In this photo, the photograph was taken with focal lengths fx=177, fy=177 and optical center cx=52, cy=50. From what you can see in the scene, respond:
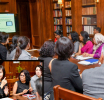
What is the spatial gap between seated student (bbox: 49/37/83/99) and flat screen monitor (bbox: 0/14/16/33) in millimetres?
5080

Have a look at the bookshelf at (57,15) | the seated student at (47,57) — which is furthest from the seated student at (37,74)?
the bookshelf at (57,15)

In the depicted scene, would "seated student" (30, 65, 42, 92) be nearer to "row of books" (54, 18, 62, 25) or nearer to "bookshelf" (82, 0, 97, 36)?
"bookshelf" (82, 0, 97, 36)

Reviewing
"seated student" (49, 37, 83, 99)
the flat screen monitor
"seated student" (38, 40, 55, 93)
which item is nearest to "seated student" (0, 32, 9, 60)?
"seated student" (38, 40, 55, 93)

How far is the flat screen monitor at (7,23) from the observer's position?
21.4ft

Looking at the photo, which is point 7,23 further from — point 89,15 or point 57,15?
point 89,15

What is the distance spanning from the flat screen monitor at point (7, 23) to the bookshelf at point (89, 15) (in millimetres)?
2670

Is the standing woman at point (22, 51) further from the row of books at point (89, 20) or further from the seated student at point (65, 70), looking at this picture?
the row of books at point (89, 20)

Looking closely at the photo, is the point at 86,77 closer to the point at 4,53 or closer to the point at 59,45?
the point at 59,45

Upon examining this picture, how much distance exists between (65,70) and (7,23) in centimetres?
528

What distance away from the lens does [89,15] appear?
6.51 meters

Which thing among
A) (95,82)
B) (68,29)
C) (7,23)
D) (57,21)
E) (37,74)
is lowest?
(95,82)

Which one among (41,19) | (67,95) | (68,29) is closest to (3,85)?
(67,95)

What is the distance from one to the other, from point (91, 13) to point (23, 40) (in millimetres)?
4263

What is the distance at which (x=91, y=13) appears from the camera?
6.41 metres
